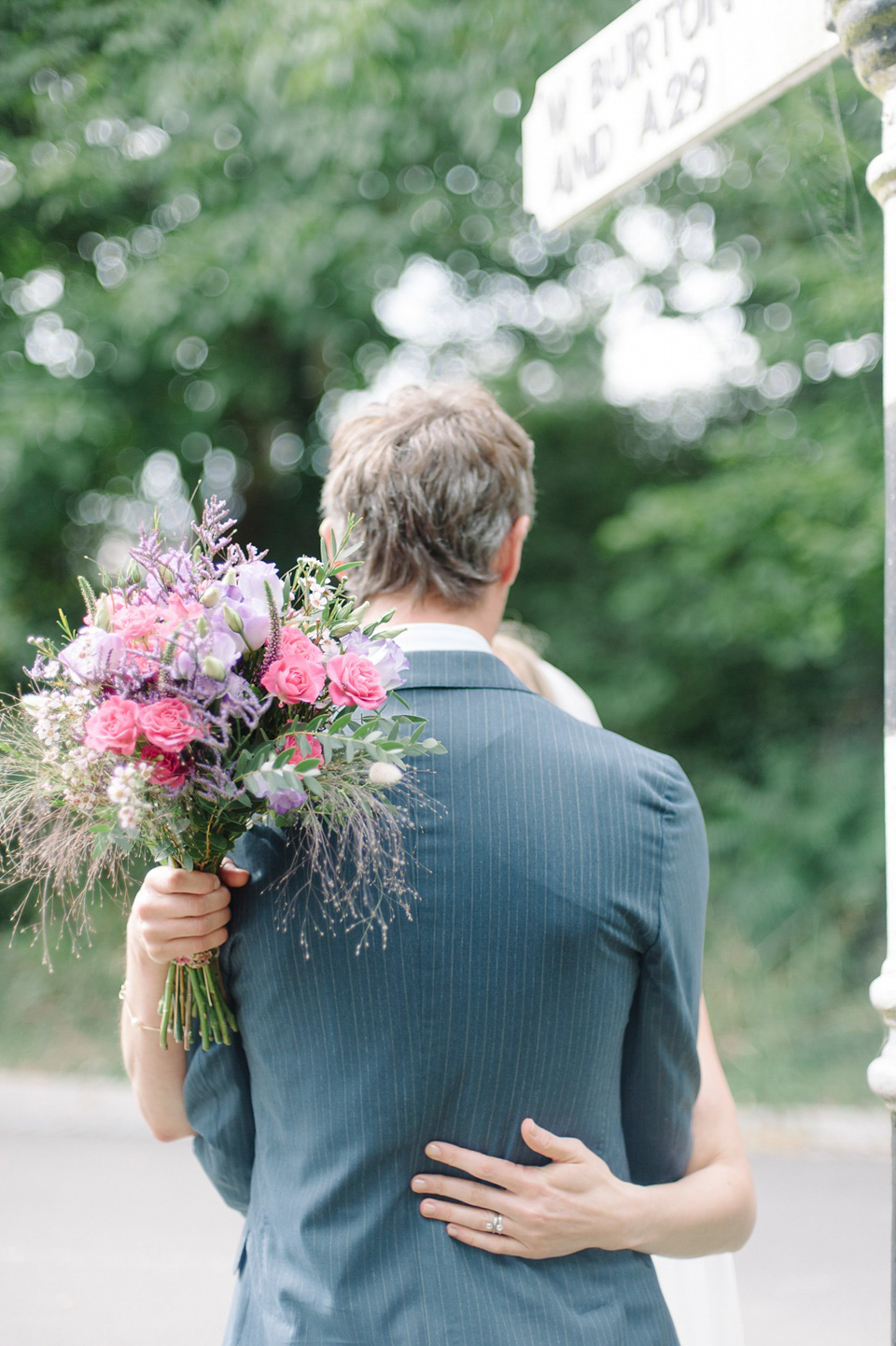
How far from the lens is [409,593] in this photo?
1.46 meters

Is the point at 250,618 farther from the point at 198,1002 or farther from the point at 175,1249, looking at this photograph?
the point at 175,1249

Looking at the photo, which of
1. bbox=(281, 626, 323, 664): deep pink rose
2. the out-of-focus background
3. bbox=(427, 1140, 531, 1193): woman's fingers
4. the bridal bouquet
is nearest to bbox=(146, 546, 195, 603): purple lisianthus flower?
the bridal bouquet

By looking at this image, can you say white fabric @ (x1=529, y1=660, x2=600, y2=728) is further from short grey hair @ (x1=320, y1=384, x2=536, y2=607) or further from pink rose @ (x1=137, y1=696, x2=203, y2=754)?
pink rose @ (x1=137, y1=696, x2=203, y2=754)

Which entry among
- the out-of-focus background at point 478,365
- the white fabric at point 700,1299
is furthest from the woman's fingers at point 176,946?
the out-of-focus background at point 478,365

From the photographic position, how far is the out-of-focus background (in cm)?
585

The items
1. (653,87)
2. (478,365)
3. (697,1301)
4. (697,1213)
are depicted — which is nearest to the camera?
(697,1213)

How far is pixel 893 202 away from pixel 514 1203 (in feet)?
3.94

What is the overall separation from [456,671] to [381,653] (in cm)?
18

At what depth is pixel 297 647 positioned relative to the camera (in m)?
1.17

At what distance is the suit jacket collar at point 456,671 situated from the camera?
1.36 metres

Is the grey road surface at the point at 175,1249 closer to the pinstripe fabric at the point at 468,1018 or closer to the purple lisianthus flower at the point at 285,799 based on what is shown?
the pinstripe fabric at the point at 468,1018

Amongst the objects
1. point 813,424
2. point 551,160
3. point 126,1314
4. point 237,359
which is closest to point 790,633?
point 813,424

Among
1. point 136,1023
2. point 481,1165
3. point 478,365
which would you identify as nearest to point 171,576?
point 136,1023

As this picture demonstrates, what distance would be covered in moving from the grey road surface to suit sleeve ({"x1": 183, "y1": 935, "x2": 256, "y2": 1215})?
2952mm
